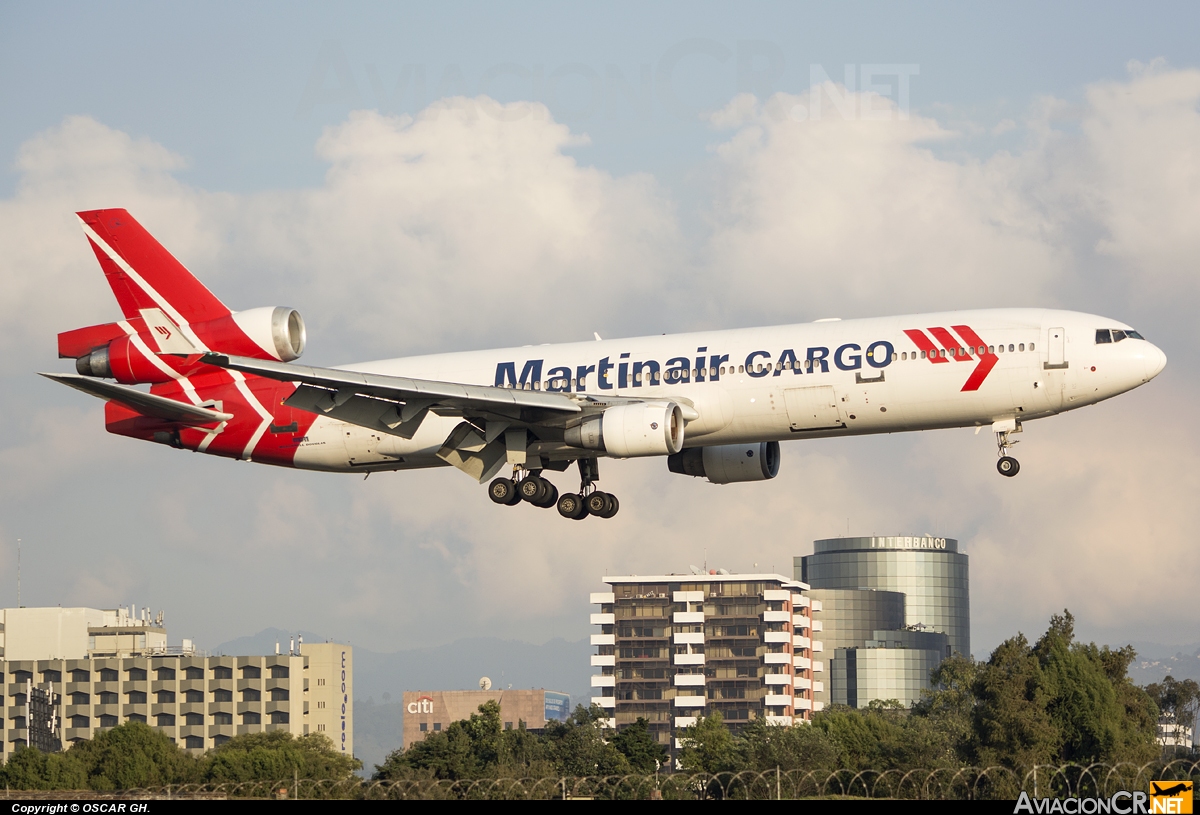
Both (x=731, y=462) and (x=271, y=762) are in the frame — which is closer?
(x=731, y=462)

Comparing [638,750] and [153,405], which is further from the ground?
[153,405]

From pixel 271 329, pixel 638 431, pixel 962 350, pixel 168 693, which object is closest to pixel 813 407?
pixel 962 350

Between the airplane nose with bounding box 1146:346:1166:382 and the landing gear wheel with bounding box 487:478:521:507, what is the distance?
22.9 meters

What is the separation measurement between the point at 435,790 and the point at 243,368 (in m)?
16.7

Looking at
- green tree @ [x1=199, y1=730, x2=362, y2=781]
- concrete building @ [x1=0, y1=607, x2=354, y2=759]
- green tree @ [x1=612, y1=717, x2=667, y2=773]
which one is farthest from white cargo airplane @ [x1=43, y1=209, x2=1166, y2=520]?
concrete building @ [x1=0, y1=607, x2=354, y2=759]

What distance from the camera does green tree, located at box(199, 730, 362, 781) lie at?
116 meters

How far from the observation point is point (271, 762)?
12169 cm

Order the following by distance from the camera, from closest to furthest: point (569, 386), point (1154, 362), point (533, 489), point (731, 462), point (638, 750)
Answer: point (1154, 362) < point (569, 386) < point (533, 489) < point (731, 462) < point (638, 750)

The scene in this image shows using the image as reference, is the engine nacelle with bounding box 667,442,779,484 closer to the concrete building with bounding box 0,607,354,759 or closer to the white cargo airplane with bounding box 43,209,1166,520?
the white cargo airplane with bounding box 43,209,1166,520

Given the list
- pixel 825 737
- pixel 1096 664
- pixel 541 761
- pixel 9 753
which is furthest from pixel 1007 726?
pixel 9 753

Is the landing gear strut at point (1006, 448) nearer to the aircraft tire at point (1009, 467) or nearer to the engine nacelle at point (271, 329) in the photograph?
the aircraft tire at point (1009, 467)

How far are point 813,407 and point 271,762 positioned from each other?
8584cm

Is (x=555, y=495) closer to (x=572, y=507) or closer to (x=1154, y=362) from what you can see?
(x=572, y=507)

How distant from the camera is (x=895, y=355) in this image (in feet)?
159
